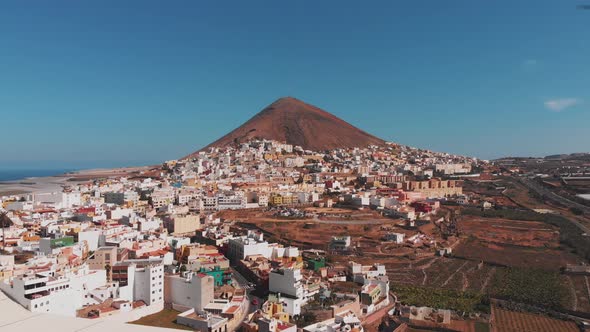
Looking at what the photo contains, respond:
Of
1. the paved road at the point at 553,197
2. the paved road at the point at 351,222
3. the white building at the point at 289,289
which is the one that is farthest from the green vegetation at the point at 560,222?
the white building at the point at 289,289

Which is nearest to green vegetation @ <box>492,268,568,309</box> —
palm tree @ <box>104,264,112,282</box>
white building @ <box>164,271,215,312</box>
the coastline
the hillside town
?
the hillside town

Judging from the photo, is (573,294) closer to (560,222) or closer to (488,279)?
(488,279)

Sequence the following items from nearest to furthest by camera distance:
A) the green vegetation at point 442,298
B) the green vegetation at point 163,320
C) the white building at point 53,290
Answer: the white building at point 53,290, the green vegetation at point 163,320, the green vegetation at point 442,298

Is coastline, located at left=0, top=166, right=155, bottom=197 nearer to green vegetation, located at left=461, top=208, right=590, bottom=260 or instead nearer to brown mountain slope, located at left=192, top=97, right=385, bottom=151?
brown mountain slope, located at left=192, top=97, right=385, bottom=151

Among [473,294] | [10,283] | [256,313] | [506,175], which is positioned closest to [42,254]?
[10,283]

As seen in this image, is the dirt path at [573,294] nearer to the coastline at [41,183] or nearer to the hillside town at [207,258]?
the hillside town at [207,258]

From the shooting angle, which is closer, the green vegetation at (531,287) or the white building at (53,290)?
the white building at (53,290)

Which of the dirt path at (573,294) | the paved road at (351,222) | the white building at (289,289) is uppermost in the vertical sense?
the paved road at (351,222)

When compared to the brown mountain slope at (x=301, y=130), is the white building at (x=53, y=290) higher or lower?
lower
